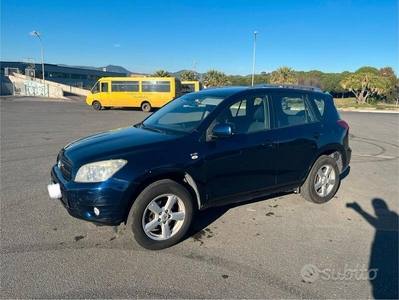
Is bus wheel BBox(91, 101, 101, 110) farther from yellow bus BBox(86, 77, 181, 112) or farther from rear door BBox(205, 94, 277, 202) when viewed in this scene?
rear door BBox(205, 94, 277, 202)

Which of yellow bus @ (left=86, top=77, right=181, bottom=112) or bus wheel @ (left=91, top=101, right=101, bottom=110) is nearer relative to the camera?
yellow bus @ (left=86, top=77, right=181, bottom=112)

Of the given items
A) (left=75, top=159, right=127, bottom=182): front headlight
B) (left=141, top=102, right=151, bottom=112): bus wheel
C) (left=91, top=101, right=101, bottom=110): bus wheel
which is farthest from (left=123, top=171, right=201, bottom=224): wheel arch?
(left=91, top=101, right=101, bottom=110): bus wheel

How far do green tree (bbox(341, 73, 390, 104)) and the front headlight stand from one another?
50116mm

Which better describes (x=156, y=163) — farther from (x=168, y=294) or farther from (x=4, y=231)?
(x=4, y=231)

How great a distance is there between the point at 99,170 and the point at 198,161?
104 cm

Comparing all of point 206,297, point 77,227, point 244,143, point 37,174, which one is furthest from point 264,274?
point 37,174

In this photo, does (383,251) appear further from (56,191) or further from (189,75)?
(189,75)

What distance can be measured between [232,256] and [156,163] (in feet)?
4.06

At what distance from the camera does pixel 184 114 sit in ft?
13.0

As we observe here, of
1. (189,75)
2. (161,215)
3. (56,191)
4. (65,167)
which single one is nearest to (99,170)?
(65,167)

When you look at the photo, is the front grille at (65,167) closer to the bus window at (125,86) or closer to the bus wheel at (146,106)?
the bus wheel at (146,106)

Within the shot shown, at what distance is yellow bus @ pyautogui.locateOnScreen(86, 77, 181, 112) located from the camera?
21.0 metres

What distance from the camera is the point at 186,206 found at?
3199 mm

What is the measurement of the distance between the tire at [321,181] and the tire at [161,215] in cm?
205
